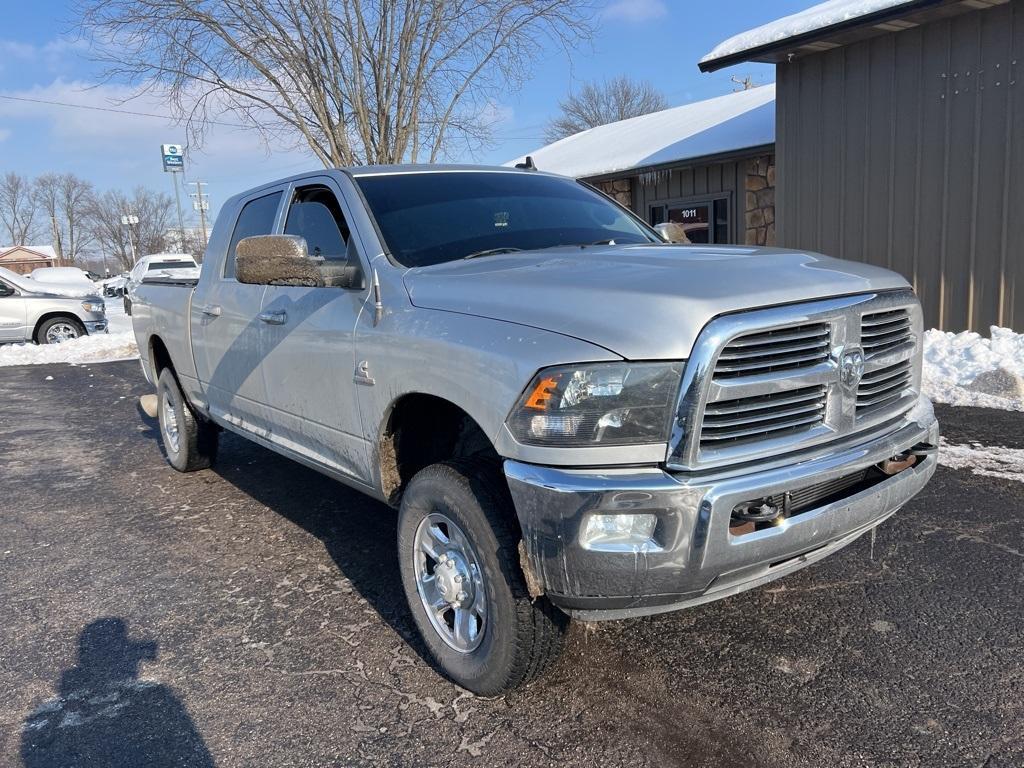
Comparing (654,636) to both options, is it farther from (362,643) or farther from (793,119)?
(793,119)

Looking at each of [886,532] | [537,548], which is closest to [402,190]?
[537,548]

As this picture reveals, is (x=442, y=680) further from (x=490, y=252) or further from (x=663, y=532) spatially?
(x=490, y=252)

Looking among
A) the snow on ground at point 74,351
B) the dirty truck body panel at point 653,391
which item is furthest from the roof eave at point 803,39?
the snow on ground at point 74,351

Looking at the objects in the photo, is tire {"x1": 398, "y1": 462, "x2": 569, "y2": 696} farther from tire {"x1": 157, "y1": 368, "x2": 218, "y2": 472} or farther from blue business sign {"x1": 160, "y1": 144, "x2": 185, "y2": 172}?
blue business sign {"x1": 160, "y1": 144, "x2": 185, "y2": 172}

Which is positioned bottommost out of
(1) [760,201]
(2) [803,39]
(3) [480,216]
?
(3) [480,216]

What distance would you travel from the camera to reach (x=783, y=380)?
8.02 ft

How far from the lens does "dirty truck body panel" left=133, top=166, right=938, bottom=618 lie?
2.31 meters

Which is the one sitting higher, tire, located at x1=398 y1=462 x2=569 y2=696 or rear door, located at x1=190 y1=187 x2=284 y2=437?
rear door, located at x1=190 y1=187 x2=284 y2=437

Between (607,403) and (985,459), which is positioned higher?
(607,403)

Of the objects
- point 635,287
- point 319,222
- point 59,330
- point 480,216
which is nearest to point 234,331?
point 319,222

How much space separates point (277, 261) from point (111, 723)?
1.79 m

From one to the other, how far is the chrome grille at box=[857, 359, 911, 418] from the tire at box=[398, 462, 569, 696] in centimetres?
126

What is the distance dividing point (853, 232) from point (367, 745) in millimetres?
9066

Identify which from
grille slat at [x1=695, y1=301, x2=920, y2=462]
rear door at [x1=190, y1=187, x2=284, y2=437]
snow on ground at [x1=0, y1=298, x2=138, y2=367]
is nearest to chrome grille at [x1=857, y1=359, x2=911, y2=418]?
grille slat at [x1=695, y1=301, x2=920, y2=462]
